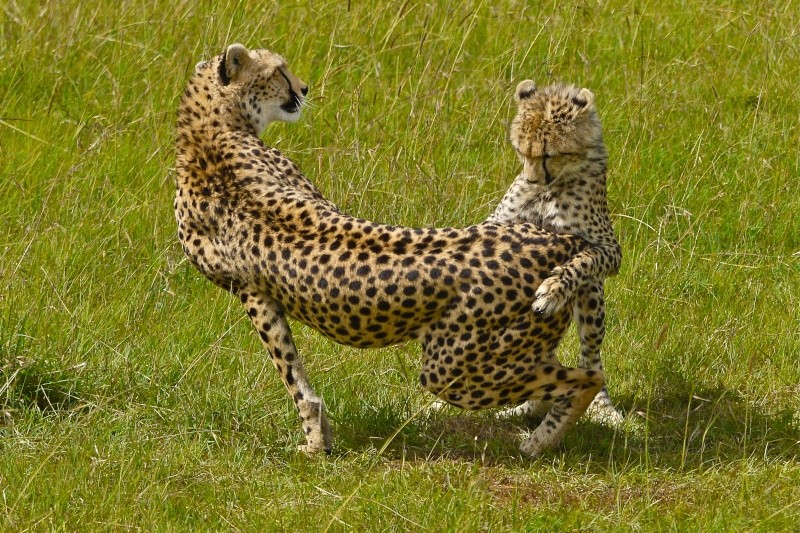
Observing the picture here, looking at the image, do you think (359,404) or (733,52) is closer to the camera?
(359,404)

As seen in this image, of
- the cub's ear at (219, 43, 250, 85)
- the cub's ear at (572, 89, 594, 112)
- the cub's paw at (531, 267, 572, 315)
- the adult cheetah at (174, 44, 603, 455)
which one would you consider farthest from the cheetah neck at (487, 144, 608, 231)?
the cub's ear at (219, 43, 250, 85)

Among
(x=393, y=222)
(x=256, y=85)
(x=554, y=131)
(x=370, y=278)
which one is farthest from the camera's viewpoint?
(x=393, y=222)

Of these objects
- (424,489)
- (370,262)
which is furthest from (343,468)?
(370,262)

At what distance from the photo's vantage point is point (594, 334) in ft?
18.0

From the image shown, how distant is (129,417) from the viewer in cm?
514

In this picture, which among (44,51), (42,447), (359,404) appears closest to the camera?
(42,447)

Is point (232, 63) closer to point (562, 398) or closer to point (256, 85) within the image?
point (256, 85)

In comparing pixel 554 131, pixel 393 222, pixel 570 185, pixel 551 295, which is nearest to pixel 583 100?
pixel 554 131

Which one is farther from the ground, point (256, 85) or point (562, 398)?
point (256, 85)

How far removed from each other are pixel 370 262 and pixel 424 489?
0.77 m

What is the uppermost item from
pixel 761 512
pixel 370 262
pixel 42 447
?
pixel 370 262

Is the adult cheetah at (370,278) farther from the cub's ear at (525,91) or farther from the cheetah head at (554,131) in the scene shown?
the cub's ear at (525,91)

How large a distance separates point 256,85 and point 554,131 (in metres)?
1.14

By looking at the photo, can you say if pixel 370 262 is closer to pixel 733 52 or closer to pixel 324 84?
pixel 324 84
